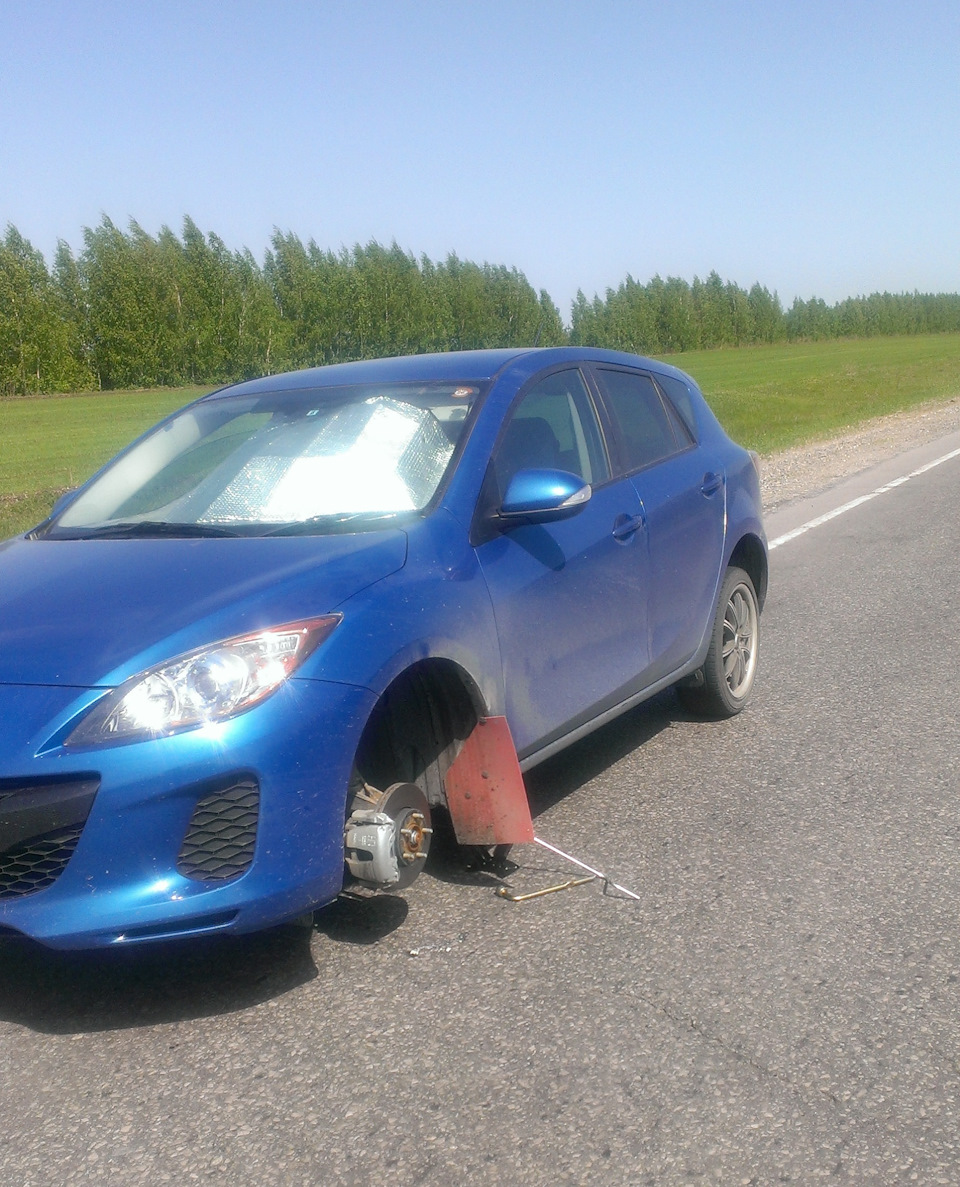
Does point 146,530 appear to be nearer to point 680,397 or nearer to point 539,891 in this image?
point 539,891

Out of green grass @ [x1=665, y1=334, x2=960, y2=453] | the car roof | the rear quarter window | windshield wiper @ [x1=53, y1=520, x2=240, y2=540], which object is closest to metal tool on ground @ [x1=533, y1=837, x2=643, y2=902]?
windshield wiper @ [x1=53, y1=520, x2=240, y2=540]

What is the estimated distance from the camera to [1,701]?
9.90 feet

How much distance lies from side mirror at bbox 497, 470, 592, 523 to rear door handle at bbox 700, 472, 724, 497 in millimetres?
1467

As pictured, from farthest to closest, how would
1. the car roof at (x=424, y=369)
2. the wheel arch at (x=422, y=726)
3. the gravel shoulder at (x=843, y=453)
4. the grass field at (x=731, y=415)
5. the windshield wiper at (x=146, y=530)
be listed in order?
the grass field at (x=731, y=415)
the gravel shoulder at (x=843, y=453)
the car roof at (x=424, y=369)
the windshield wiper at (x=146, y=530)
the wheel arch at (x=422, y=726)

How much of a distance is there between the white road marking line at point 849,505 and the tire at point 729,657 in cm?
470

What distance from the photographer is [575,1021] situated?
3090 millimetres

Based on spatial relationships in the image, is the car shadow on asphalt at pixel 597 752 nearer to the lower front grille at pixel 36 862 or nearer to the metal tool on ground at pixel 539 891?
the metal tool on ground at pixel 539 891

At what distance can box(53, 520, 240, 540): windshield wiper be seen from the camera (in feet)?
12.8

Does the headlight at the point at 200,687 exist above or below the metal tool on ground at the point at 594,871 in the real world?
above

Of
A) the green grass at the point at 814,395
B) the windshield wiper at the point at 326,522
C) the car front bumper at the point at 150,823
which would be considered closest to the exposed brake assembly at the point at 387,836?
the car front bumper at the point at 150,823

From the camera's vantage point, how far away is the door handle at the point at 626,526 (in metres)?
4.55

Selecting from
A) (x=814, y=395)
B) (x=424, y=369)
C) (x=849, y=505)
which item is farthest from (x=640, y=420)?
(x=814, y=395)

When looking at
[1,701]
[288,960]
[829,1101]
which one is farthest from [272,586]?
[829,1101]

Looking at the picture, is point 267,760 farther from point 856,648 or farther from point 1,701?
point 856,648
